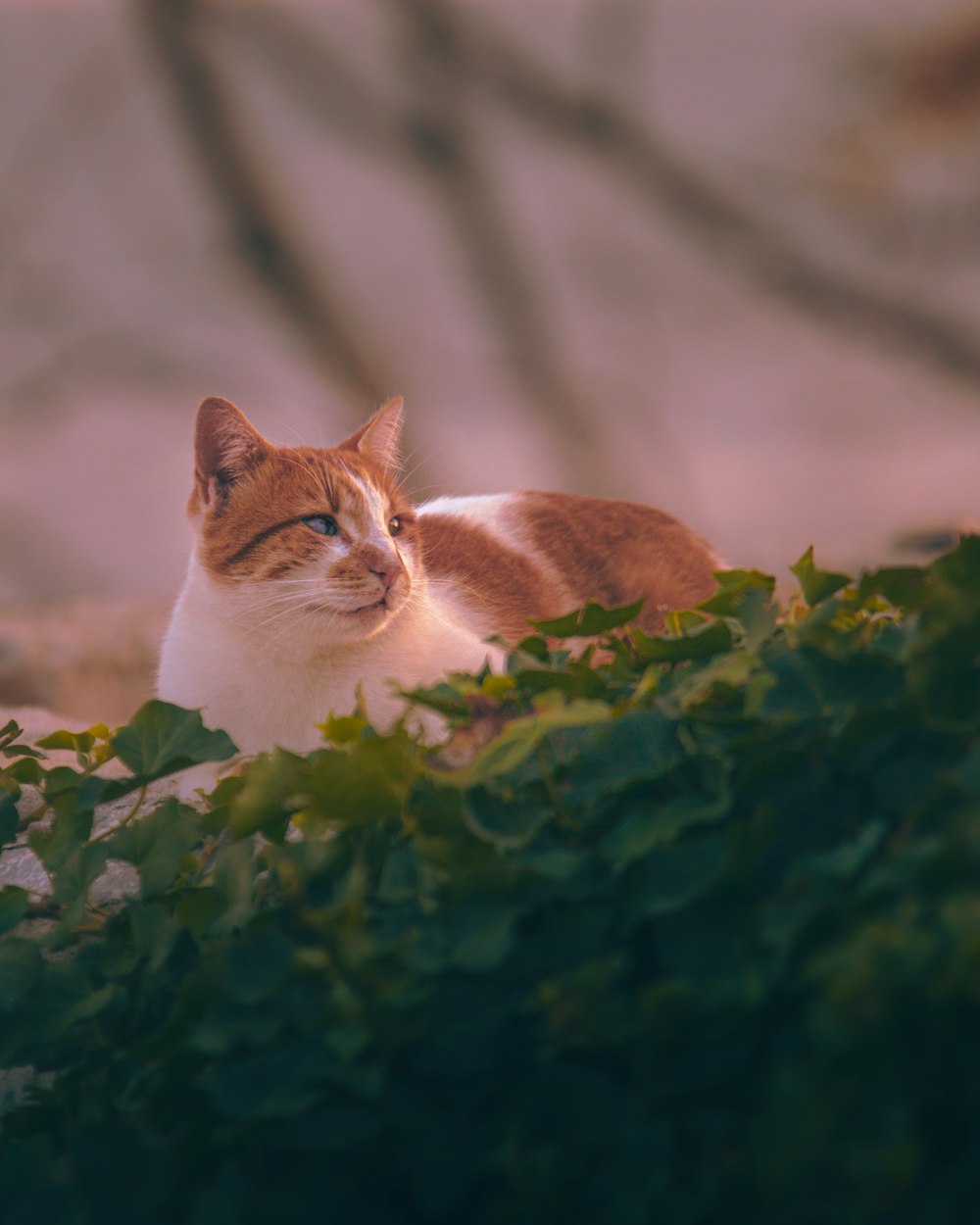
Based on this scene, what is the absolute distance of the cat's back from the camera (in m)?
2.34

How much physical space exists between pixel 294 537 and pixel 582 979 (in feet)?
4.55

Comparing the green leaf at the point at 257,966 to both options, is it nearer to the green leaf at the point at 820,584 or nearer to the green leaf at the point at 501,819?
the green leaf at the point at 501,819

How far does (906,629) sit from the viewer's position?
988mm

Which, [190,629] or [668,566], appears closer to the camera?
[190,629]

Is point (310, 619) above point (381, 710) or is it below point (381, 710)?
above

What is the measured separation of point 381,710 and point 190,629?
481 mm

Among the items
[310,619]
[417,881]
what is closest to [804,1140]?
[417,881]

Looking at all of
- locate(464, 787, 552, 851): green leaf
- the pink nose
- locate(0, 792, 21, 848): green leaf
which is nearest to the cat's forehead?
the pink nose

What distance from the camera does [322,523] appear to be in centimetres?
203

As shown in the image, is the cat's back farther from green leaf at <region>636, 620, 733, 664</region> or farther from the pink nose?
green leaf at <region>636, 620, 733, 664</region>

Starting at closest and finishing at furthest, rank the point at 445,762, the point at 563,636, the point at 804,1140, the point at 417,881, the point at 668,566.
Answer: the point at 804,1140
the point at 417,881
the point at 445,762
the point at 563,636
the point at 668,566

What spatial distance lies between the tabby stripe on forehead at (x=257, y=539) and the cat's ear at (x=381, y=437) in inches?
13.5

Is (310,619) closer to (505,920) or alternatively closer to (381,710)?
(381,710)

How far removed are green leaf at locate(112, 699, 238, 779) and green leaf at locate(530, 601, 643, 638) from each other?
0.34m
